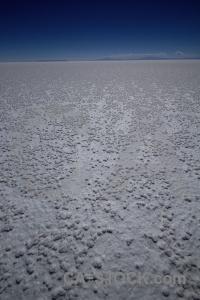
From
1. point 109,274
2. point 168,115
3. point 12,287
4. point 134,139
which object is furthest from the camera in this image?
point 168,115

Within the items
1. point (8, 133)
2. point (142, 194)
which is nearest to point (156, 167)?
point (142, 194)

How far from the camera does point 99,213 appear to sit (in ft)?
12.1

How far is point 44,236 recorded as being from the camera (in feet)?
10.4

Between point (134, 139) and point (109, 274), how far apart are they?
16.8 ft

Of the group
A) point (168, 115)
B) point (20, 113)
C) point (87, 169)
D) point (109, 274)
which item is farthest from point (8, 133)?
point (168, 115)

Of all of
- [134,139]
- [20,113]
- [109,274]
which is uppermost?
[20,113]

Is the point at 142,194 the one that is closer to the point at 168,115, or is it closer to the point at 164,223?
the point at 164,223

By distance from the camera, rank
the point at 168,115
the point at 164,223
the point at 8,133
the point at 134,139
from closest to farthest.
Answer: the point at 164,223 < the point at 134,139 < the point at 8,133 < the point at 168,115

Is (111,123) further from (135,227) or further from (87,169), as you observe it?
(135,227)

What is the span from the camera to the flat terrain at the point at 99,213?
8.27 feet

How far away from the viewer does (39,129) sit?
8031mm

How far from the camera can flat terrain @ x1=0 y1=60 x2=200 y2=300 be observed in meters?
2.52

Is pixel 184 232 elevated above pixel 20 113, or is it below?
below

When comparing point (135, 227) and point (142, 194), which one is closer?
point (135, 227)
